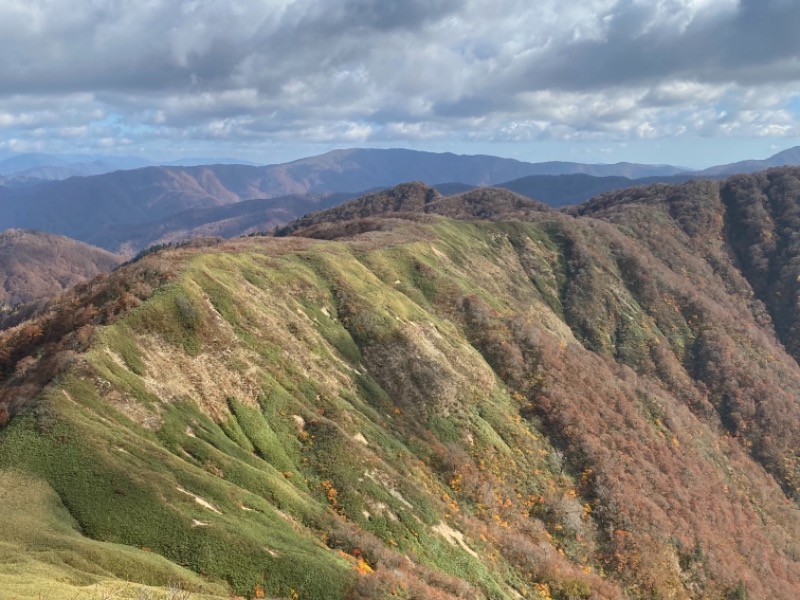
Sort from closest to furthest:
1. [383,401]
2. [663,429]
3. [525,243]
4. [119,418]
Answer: [119,418] → [383,401] → [663,429] → [525,243]

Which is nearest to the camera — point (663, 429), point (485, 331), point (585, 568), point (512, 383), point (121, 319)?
point (121, 319)

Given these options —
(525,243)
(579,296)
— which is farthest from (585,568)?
(525,243)

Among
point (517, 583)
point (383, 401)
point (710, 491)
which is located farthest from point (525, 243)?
point (517, 583)

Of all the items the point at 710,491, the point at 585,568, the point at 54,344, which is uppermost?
the point at 54,344

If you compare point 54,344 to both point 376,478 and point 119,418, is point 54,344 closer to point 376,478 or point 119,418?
point 119,418

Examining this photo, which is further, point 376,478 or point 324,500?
point 376,478

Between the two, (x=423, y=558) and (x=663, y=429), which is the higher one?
(x=423, y=558)

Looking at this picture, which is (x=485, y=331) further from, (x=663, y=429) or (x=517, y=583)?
(x=517, y=583)
